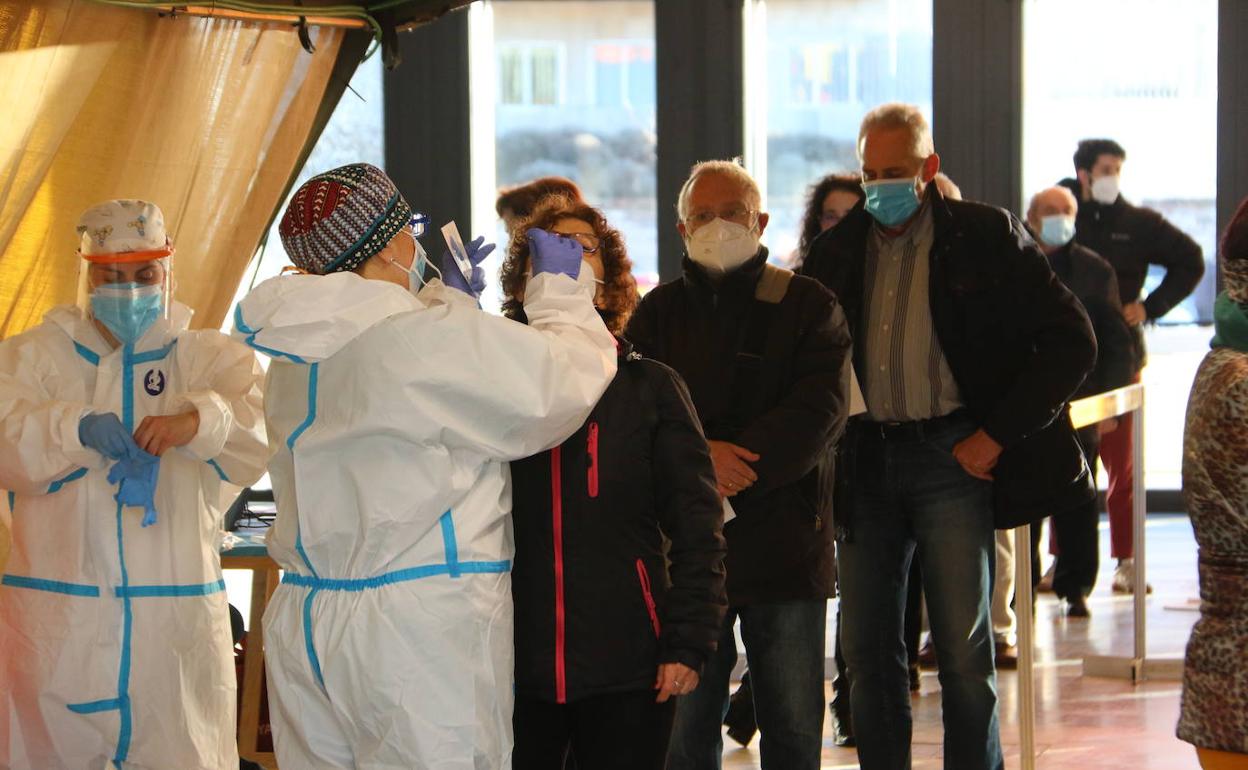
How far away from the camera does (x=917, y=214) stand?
340cm

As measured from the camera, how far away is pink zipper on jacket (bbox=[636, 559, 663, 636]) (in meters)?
2.40

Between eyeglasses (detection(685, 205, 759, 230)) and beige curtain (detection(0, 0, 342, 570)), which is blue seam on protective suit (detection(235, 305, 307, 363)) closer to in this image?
beige curtain (detection(0, 0, 342, 570))

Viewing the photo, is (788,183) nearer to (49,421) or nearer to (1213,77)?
(1213,77)

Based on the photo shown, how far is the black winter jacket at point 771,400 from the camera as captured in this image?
10.1ft

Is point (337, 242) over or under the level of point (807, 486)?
over

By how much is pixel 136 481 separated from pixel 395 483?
1.14 m

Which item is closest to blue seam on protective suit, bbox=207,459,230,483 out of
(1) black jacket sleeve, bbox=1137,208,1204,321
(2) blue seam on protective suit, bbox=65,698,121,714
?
(2) blue seam on protective suit, bbox=65,698,121,714

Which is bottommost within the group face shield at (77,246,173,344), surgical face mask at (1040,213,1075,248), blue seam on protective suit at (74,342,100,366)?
blue seam on protective suit at (74,342,100,366)

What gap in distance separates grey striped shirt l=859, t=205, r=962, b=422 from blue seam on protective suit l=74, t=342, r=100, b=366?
161 cm

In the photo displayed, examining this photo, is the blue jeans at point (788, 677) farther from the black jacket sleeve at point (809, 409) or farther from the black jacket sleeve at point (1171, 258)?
the black jacket sleeve at point (1171, 258)

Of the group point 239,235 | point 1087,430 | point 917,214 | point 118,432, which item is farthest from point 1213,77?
point 118,432

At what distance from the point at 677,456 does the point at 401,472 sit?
0.45 meters

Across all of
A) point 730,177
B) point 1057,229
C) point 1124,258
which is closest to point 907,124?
point 730,177

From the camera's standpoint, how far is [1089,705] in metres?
4.71
